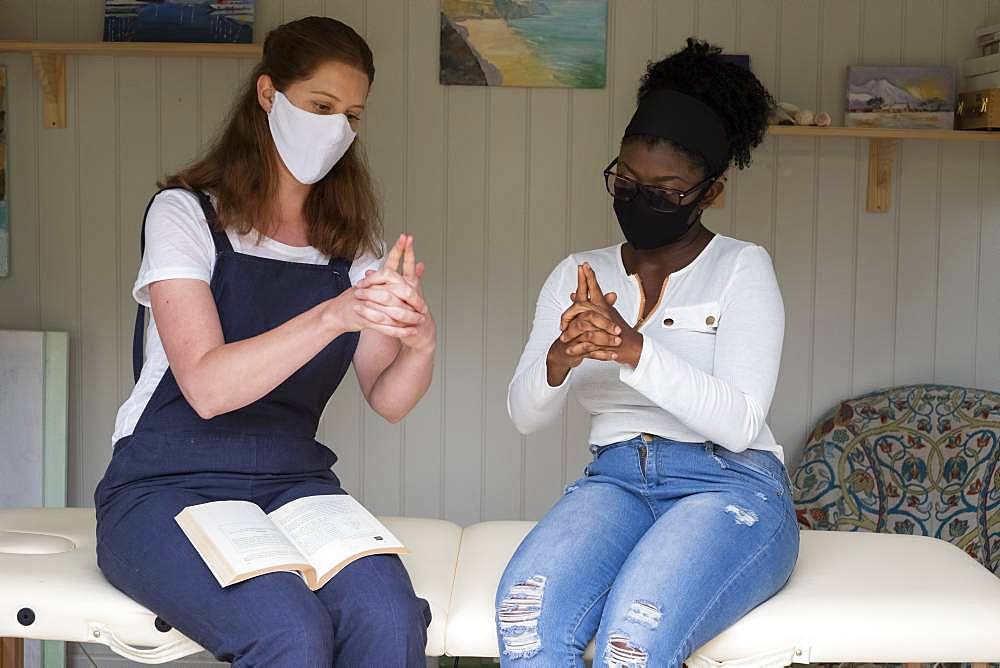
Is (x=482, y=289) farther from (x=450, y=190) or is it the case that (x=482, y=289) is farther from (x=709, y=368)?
(x=709, y=368)

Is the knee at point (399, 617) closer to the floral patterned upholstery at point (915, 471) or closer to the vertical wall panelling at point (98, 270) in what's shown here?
the floral patterned upholstery at point (915, 471)

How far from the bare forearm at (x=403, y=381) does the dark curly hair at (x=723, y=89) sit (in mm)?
678

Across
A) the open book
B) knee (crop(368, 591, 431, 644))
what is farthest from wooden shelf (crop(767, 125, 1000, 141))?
knee (crop(368, 591, 431, 644))

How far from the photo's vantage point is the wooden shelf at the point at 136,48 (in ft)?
10.0

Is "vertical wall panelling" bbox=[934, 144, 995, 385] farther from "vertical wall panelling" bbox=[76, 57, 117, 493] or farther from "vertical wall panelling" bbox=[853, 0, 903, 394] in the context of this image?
"vertical wall panelling" bbox=[76, 57, 117, 493]

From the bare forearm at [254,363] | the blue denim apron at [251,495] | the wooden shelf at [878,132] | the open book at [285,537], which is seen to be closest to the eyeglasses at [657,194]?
the blue denim apron at [251,495]

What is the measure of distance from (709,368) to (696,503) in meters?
0.27

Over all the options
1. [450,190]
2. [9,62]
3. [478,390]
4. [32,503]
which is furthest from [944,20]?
[32,503]

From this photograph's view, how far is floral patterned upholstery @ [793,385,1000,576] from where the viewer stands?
314cm

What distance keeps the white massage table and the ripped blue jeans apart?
6 centimetres

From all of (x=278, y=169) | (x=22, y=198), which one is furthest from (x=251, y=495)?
(x=22, y=198)

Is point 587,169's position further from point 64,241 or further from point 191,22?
point 64,241

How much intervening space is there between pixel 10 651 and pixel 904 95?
8.50ft

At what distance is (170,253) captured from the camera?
1801 millimetres
